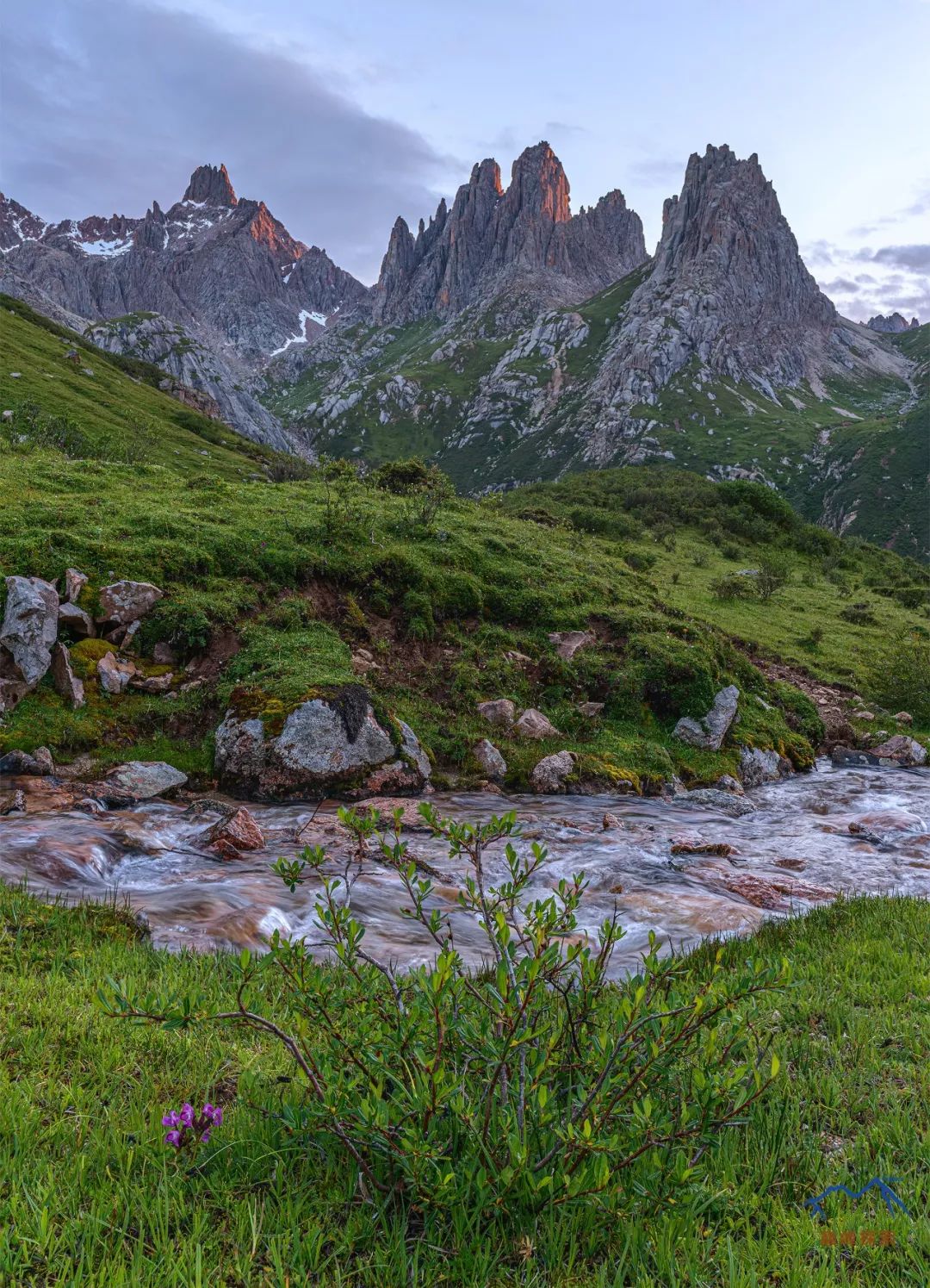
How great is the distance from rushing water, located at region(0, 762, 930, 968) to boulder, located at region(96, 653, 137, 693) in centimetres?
385

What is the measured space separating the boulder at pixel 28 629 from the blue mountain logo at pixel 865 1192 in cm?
1583

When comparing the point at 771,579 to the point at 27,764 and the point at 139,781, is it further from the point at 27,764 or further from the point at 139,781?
the point at 27,764

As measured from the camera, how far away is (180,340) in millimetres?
162000

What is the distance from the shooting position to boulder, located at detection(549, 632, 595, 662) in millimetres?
20734

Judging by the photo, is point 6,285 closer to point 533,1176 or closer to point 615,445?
point 615,445

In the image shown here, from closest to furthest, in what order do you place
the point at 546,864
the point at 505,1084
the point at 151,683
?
1. the point at 505,1084
2. the point at 546,864
3. the point at 151,683

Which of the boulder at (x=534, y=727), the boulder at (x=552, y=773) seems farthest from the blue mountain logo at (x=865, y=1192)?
the boulder at (x=534, y=727)

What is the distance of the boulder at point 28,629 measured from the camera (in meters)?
14.3

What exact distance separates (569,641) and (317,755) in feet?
32.7

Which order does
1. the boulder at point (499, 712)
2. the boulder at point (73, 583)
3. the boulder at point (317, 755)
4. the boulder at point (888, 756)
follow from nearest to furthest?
the boulder at point (317, 755)
the boulder at point (73, 583)
the boulder at point (499, 712)
the boulder at point (888, 756)

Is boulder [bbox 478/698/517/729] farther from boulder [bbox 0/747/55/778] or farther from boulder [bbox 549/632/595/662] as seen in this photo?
boulder [bbox 0/747/55/778]

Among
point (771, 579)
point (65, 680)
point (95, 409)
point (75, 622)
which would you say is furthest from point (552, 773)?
point (95, 409)

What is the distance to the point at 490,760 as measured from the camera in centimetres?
1634

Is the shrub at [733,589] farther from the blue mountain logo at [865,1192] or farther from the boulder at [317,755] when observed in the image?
the blue mountain logo at [865,1192]
